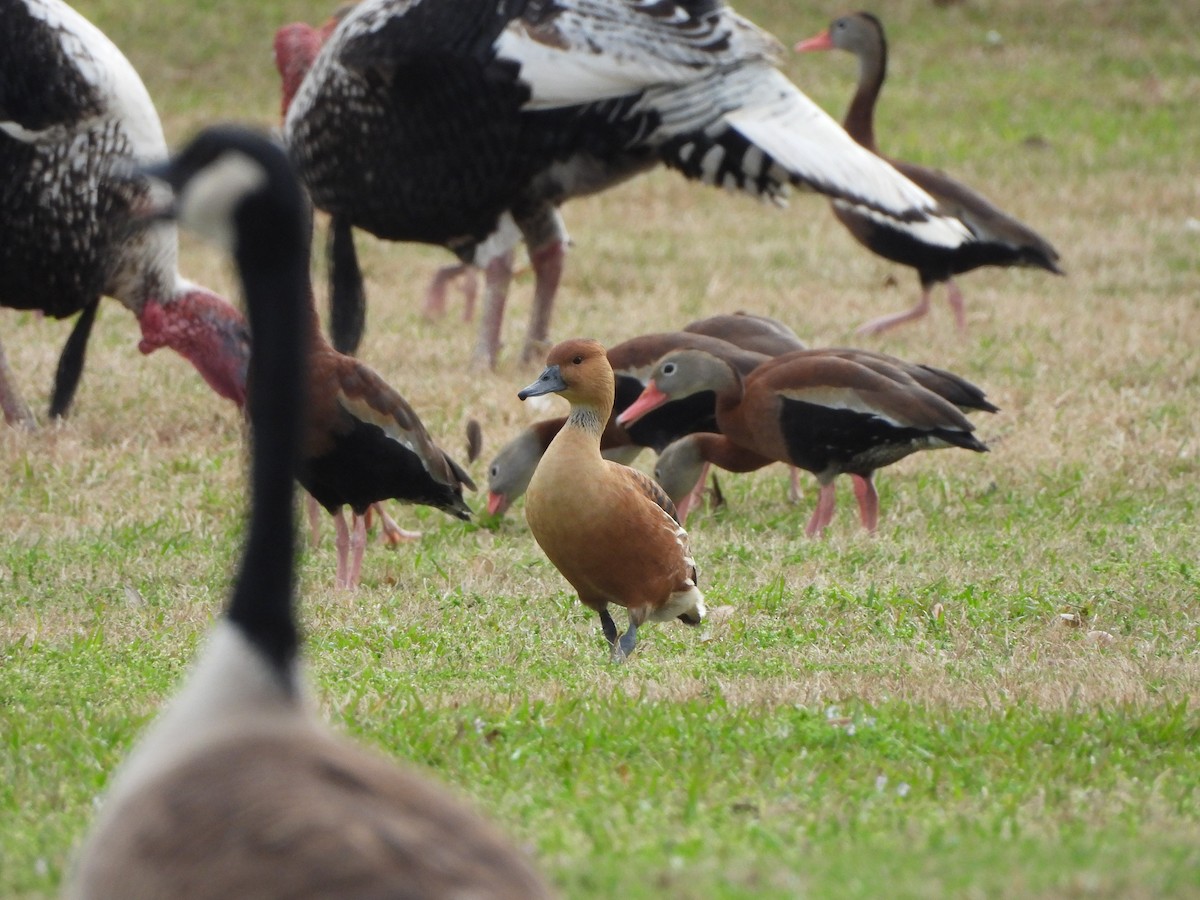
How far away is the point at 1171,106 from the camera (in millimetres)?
19984

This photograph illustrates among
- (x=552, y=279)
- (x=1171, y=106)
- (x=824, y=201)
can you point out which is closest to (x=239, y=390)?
(x=552, y=279)

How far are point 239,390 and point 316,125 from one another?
7.47 feet

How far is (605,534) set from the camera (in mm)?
5230

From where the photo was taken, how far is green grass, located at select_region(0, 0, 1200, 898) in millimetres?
3689

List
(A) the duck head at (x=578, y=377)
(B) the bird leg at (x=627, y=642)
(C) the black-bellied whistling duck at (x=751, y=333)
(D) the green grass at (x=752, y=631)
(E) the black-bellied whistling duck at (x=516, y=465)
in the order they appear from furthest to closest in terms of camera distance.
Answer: (C) the black-bellied whistling duck at (x=751, y=333), (E) the black-bellied whistling duck at (x=516, y=465), (A) the duck head at (x=578, y=377), (B) the bird leg at (x=627, y=642), (D) the green grass at (x=752, y=631)

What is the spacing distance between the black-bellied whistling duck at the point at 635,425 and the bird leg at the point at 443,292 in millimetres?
4108

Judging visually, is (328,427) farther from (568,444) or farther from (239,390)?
(239,390)

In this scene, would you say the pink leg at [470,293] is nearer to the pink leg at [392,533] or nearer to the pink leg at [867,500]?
the pink leg at [392,533]

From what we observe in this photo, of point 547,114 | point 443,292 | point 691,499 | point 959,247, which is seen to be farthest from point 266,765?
point 443,292

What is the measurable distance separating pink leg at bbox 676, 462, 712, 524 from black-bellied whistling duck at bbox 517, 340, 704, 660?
1.80 metres

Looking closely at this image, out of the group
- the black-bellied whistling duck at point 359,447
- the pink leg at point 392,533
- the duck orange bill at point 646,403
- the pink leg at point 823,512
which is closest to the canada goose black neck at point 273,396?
the black-bellied whistling duck at point 359,447

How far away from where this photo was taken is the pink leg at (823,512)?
7160mm

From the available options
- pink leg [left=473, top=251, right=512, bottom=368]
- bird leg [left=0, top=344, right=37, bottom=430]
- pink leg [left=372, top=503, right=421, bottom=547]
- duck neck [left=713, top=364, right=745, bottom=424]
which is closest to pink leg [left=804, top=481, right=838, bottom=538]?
duck neck [left=713, top=364, right=745, bottom=424]

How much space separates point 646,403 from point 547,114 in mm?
2537
